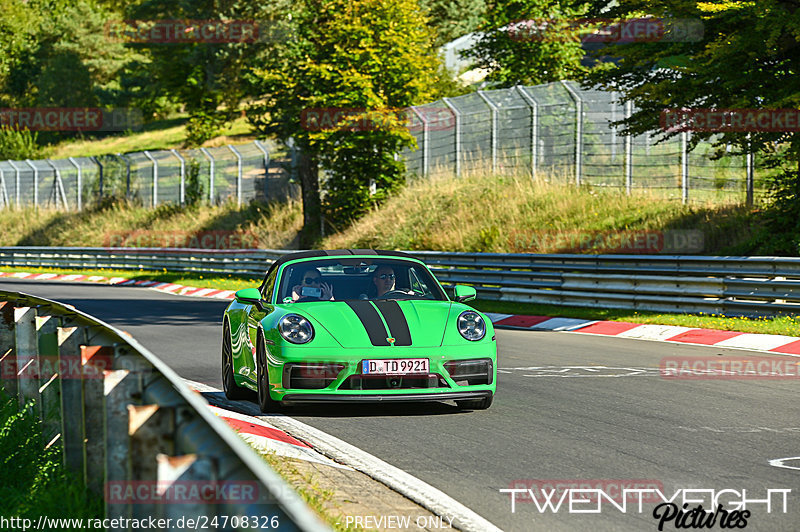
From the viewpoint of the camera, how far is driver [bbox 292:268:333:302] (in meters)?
9.01

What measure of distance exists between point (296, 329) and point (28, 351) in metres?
2.00

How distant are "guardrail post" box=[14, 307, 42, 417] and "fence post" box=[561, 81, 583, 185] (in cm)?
2060

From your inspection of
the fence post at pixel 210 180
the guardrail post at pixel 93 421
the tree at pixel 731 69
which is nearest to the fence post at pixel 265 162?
the fence post at pixel 210 180

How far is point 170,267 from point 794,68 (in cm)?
2420

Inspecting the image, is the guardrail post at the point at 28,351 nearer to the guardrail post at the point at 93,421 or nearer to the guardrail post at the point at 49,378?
the guardrail post at the point at 49,378

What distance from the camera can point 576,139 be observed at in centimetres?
2650

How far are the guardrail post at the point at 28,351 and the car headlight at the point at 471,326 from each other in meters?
3.22

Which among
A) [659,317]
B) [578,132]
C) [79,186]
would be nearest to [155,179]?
[79,186]

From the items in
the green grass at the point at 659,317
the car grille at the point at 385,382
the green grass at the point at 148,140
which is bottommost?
the green grass at the point at 659,317

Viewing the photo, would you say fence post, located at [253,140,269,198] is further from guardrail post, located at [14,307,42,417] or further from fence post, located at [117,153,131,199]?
guardrail post, located at [14,307,42,417]

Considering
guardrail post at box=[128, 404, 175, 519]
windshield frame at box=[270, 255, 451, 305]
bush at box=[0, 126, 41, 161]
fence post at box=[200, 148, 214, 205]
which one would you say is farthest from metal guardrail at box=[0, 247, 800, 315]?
bush at box=[0, 126, 41, 161]

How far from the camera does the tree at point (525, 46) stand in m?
43.1

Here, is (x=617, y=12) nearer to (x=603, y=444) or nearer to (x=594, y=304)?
(x=594, y=304)

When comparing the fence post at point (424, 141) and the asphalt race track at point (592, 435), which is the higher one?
the fence post at point (424, 141)
